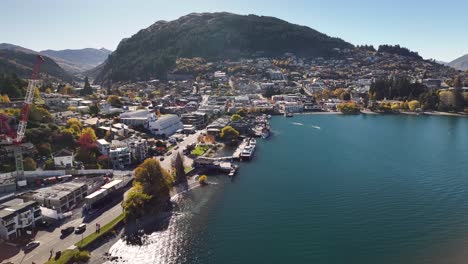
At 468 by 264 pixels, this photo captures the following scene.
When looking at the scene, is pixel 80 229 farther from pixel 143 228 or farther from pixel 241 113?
pixel 241 113

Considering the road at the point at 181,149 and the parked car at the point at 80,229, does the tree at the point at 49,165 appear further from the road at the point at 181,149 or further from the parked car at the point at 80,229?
the parked car at the point at 80,229

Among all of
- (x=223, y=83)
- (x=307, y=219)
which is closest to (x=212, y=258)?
(x=307, y=219)

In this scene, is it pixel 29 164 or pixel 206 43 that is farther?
pixel 206 43

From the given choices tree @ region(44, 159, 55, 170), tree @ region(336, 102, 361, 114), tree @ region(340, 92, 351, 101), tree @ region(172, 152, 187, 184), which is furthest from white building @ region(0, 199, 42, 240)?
tree @ region(340, 92, 351, 101)

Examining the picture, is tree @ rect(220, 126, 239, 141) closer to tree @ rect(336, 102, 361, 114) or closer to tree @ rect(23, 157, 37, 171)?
tree @ rect(23, 157, 37, 171)

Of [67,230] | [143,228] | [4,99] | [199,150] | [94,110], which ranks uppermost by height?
[4,99]

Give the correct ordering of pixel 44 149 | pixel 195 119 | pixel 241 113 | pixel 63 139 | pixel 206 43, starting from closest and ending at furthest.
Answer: pixel 44 149, pixel 63 139, pixel 195 119, pixel 241 113, pixel 206 43

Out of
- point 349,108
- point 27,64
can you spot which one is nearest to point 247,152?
point 349,108

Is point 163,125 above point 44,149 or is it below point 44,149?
above
